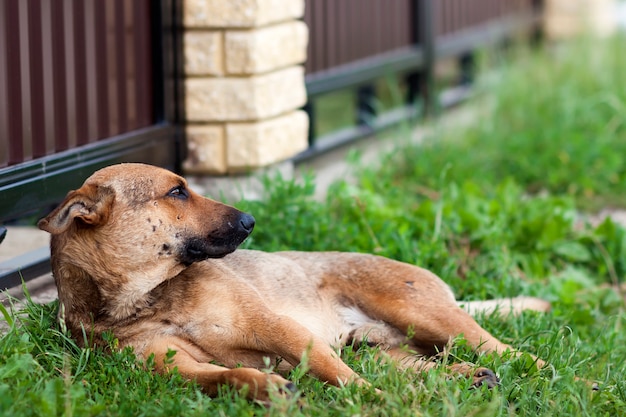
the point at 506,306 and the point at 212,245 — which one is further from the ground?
the point at 212,245

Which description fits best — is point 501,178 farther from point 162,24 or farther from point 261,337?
point 261,337

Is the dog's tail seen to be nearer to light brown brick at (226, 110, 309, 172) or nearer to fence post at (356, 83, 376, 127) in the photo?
light brown brick at (226, 110, 309, 172)

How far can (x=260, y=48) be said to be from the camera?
6.07 m

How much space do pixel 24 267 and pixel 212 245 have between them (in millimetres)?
1406

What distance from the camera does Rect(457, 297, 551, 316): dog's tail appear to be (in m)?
4.79

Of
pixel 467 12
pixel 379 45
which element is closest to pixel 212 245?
pixel 379 45

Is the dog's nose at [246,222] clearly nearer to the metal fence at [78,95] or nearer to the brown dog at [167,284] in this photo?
the brown dog at [167,284]

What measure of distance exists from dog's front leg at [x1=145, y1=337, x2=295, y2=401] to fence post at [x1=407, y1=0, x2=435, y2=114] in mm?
6286

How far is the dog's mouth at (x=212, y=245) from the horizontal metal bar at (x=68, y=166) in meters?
1.30

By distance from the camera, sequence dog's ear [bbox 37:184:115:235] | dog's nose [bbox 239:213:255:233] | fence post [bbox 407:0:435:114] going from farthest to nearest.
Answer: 1. fence post [bbox 407:0:435:114]
2. dog's nose [bbox 239:213:255:233]
3. dog's ear [bbox 37:184:115:235]

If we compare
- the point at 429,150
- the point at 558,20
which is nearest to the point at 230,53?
the point at 429,150

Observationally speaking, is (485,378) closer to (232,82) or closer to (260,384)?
(260,384)

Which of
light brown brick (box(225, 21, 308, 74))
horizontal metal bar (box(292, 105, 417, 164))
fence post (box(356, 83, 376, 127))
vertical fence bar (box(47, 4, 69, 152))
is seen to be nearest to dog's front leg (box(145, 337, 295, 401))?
vertical fence bar (box(47, 4, 69, 152))

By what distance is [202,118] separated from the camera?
6.15 meters
